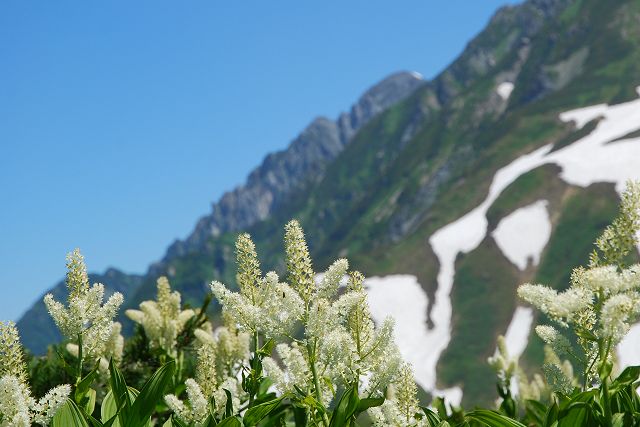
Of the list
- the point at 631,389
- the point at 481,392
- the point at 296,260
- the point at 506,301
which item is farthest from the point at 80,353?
the point at 506,301

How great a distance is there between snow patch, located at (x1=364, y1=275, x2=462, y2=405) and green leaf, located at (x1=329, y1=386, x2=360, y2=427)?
134118mm

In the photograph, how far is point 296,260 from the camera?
213 inches

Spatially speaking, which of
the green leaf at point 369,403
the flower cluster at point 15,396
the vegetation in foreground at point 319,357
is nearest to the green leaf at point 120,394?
the vegetation in foreground at point 319,357

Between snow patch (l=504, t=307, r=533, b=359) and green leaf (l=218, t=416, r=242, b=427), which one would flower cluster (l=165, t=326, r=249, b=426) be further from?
snow patch (l=504, t=307, r=533, b=359)

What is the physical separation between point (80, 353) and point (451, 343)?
149795mm

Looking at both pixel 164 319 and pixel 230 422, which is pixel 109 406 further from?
pixel 164 319

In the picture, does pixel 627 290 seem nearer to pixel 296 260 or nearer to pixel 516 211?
pixel 296 260

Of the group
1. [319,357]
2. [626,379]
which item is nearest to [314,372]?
[319,357]

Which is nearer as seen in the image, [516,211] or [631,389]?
[631,389]

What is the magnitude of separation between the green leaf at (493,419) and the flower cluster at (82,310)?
125 inches

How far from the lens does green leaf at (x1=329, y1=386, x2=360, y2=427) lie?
15.9ft

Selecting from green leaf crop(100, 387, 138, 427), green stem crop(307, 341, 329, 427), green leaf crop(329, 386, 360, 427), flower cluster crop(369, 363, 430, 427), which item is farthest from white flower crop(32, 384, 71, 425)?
flower cluster crop(369, 363, 430, 427)

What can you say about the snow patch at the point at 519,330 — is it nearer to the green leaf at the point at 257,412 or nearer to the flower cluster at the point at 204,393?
the flower cluster at the point at 204,393

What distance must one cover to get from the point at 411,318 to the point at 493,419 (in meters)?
156
